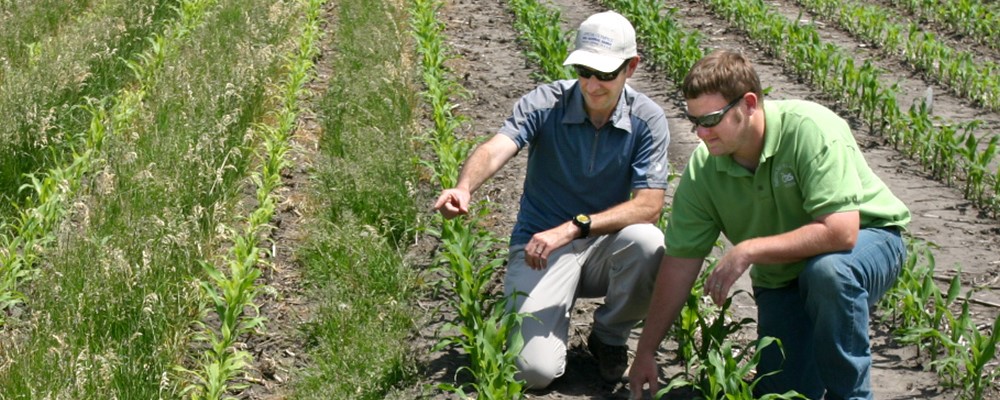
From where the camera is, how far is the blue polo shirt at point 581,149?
18.4 ft

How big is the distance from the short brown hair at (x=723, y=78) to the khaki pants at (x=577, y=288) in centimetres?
90

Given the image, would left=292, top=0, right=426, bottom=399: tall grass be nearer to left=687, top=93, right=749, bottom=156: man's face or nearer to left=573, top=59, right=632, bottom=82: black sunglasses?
left=573, top=59, right=632, bottom=82: black sunglasses

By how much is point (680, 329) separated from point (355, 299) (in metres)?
1.38

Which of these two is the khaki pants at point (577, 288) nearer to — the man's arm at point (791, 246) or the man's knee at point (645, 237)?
the man's knee at point (645, 237)

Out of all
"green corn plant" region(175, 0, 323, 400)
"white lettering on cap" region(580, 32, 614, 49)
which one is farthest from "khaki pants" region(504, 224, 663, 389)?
"green corn plant" region(175, 0, 323, 400)

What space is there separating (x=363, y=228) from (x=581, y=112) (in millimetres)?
1620

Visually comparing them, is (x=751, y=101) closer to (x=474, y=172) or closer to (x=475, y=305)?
(x=474, y=172)

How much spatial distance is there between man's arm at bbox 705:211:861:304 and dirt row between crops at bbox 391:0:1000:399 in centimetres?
100

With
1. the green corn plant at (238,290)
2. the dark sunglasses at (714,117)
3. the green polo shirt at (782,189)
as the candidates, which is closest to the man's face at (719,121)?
the dark sunglasses at (714,117)

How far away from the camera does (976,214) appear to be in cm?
758

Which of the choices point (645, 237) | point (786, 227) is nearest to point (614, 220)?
point (645, 237)

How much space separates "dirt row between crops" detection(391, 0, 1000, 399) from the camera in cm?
565

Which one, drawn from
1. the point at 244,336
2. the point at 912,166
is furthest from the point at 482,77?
A: the point at 244,336

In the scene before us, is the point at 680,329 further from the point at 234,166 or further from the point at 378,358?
the point at 234,166
